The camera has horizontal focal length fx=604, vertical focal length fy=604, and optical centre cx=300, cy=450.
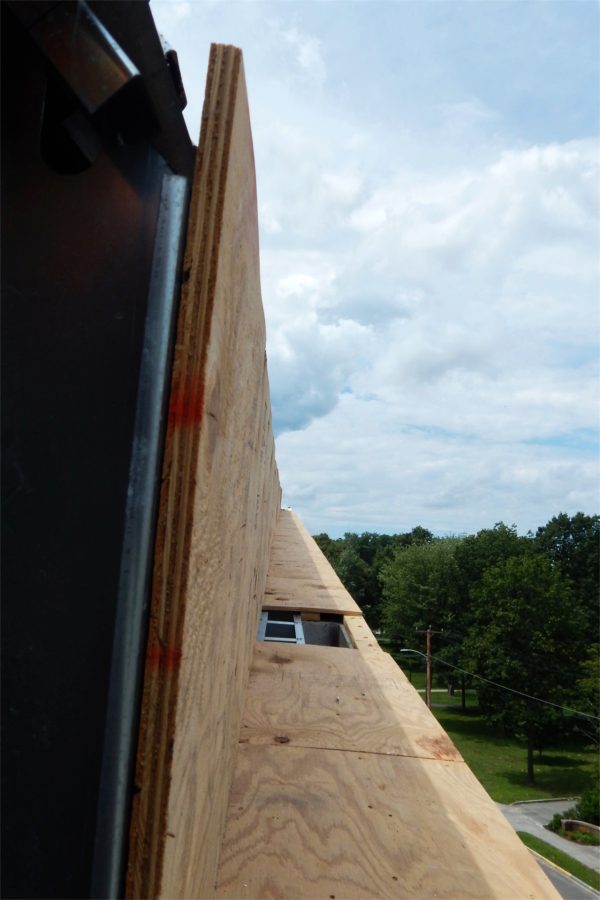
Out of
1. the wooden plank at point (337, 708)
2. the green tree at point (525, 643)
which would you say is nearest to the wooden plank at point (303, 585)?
the wooden plank at point (337, 708)

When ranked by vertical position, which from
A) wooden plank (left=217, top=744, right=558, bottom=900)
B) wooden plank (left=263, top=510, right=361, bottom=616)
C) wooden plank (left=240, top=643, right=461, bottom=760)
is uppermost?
wooden plank (left=263, top=510, right=361, bottom=616)

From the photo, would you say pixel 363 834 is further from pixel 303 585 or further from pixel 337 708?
pixel 303 585

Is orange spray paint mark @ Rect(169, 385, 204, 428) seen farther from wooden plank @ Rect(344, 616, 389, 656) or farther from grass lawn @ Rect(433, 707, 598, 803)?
grass lawn @ Rect(433, 707, 598, 803)

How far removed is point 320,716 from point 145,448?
6.34 ft

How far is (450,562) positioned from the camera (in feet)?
158

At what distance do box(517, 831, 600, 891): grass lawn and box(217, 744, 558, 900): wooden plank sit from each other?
2300cm

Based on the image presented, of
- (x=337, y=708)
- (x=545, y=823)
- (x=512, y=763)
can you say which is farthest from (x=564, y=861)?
(x=337, y=708)

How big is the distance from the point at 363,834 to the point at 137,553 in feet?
4.22

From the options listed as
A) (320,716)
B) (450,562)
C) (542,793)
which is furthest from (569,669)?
(320,716)

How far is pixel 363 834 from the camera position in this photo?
62.1 inches

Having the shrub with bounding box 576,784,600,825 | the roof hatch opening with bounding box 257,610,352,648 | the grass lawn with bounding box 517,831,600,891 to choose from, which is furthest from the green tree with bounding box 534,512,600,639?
the roof hatch opening with bounding box 257,610,352,648

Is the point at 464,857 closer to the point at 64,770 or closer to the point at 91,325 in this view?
the point at 64,770

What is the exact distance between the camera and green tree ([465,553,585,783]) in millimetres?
32875

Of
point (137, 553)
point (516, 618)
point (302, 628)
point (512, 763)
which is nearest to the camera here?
point (137, 553)
